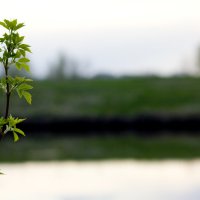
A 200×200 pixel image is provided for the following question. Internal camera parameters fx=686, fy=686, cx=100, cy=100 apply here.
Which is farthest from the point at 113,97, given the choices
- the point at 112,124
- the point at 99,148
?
Answer: the point at 99,148

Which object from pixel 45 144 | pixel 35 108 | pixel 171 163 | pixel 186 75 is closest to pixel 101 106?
pixel 35 108

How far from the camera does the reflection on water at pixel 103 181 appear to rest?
9531 mm

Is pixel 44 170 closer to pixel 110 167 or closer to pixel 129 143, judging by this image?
pixel 110 167

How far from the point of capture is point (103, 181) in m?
11.5

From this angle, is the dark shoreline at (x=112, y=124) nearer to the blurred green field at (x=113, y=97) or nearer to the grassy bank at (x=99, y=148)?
the blurred green field at (x=113, y=97)

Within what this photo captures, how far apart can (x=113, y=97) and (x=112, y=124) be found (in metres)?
5.56

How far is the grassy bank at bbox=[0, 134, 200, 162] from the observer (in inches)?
631

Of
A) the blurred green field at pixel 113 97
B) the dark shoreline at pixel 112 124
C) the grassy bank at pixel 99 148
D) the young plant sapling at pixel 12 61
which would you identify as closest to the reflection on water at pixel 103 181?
the grassy bank at pixel 99 148

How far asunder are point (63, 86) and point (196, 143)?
638 inches

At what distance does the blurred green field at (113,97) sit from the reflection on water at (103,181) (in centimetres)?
1374

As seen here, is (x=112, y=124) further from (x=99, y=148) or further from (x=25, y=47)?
(x=25, y=47)

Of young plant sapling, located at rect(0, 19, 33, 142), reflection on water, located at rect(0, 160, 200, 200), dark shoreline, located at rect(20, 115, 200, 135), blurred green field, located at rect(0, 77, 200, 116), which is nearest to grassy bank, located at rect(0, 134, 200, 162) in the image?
reflection on water, located at rect(0, 160, 200, 200)

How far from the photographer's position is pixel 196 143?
18609 mm

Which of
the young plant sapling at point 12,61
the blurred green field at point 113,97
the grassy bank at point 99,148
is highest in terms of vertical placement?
the young plant sapling at point 12,61
